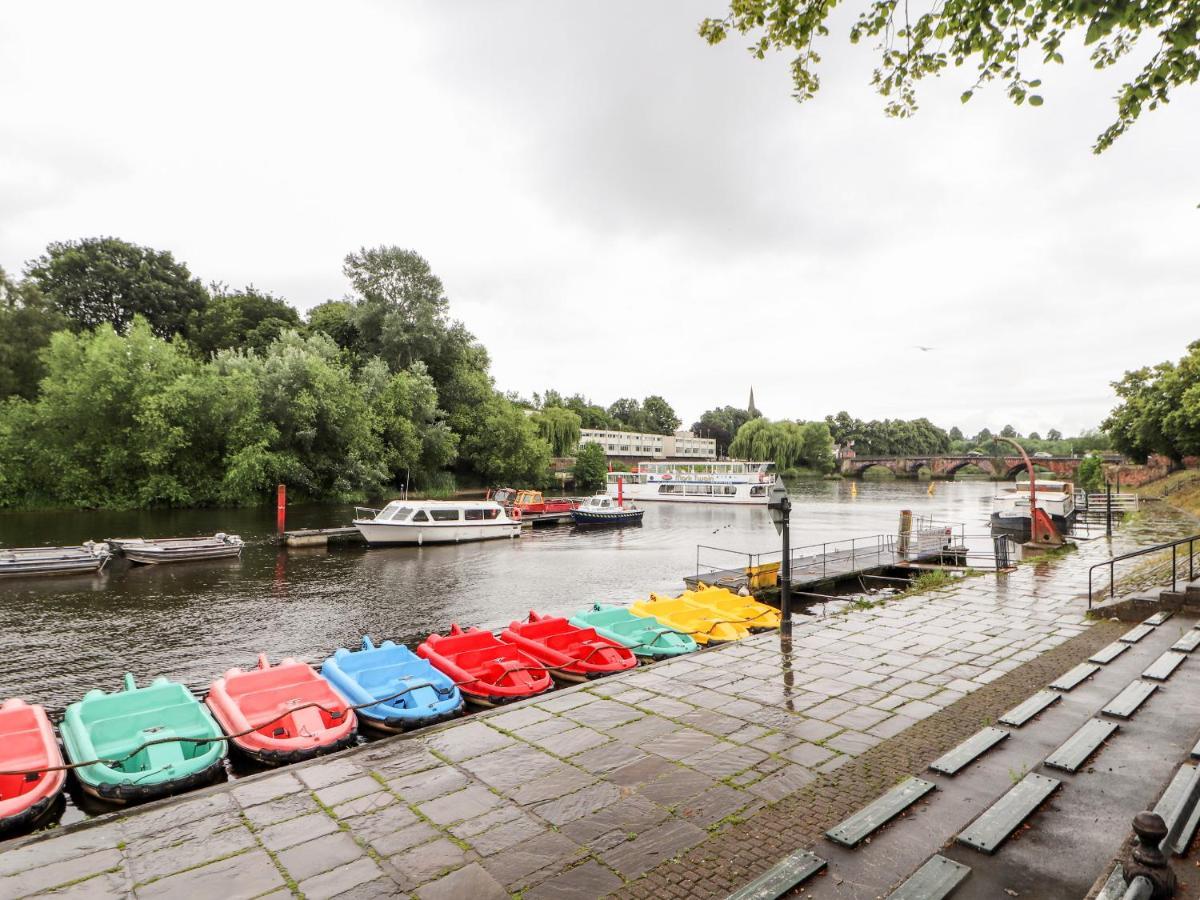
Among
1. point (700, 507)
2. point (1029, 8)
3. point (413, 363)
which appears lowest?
point (700, 507)

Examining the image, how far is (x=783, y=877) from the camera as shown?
3672 millimetres

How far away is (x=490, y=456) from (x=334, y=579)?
3693 centimetres

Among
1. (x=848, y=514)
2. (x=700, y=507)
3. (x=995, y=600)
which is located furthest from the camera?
(x=700, y=507)

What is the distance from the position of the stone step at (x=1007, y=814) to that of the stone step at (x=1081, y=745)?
0.30m

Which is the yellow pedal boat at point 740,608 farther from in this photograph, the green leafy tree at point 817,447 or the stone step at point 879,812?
the green leafy tree at point 817,447

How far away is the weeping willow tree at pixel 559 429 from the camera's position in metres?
76.8

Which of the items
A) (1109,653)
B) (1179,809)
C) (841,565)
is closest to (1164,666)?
(1109,653)

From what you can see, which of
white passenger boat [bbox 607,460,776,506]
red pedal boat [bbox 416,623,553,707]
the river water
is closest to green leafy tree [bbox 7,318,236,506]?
the river water

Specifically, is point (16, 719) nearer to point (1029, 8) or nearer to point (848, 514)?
point (1029, 8)

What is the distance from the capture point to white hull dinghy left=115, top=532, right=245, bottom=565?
75.3 ft

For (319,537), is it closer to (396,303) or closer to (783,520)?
(783,520)

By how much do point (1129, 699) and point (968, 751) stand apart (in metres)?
2.31

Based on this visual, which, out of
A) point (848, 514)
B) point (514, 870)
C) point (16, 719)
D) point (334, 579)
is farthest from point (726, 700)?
point (848, 514)

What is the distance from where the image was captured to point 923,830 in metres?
4.14
